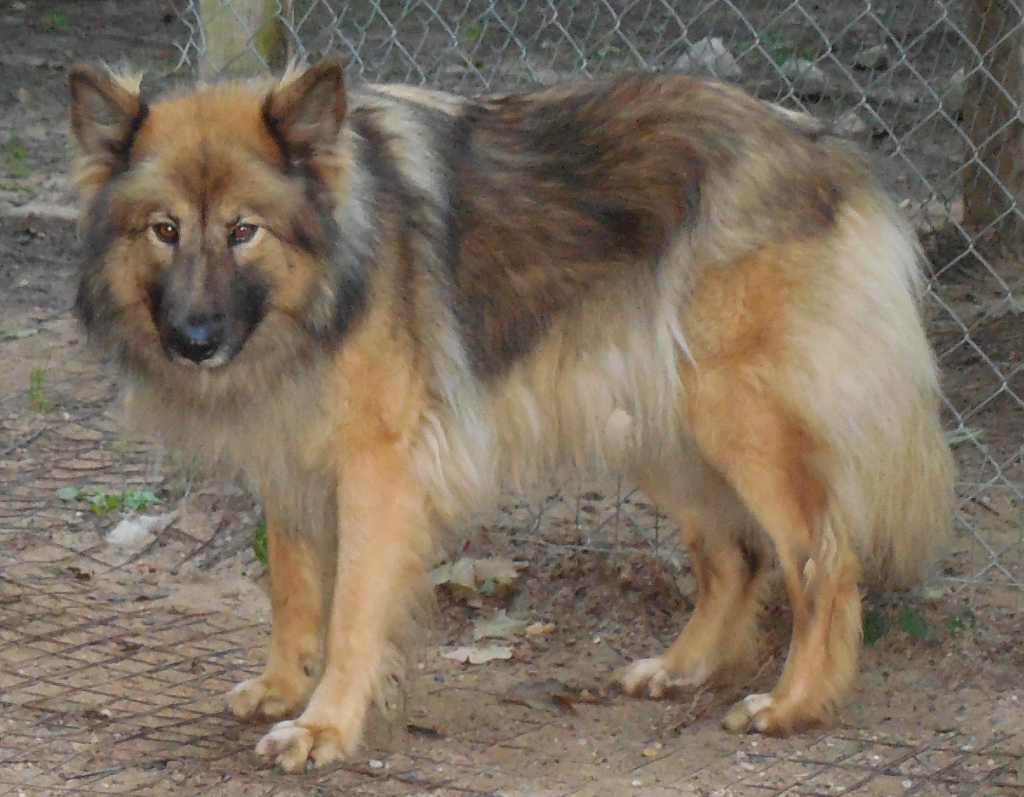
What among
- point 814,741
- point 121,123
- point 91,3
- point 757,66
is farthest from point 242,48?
point 91,3

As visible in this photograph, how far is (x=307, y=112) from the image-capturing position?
2973 mm

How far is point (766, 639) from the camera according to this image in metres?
3.91

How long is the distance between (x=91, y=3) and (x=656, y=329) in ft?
32.0

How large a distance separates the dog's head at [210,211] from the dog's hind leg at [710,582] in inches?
50.9

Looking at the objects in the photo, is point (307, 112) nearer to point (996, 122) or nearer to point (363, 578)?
point (363, 578)

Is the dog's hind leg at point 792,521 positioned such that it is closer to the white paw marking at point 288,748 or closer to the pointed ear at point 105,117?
the white paw marking at point 288,748

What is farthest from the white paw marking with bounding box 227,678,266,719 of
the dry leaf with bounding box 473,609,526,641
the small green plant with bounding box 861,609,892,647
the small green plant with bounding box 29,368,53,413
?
the small green plant with bounding box 29,368,53,413

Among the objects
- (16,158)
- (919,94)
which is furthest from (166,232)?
(919,94)

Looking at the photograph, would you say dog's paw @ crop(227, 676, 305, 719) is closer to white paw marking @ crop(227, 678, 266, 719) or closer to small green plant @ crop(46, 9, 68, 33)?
white paw marking @ crop(227, 678, 266, 719)

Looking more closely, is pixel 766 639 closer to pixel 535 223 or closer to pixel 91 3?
pixel 535 223

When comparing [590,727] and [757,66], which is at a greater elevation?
[757,66]

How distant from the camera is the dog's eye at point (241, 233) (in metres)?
2.92

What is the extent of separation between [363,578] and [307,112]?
3.72 feet

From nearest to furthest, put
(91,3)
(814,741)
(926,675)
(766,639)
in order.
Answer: (814,741), (926,675), (766,639), (91,3)
